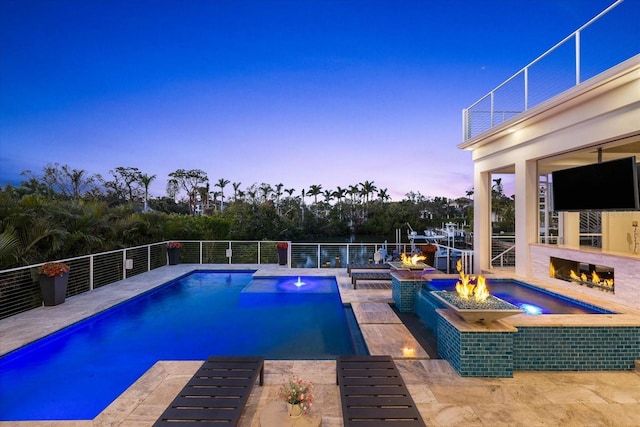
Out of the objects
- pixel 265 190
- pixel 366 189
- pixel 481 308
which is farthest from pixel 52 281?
pixel 366 189

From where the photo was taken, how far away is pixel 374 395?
8.73 ft

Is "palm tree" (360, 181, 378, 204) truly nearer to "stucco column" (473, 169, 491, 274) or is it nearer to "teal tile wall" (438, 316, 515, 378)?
"stucco column" (473, 169, 491, 274)

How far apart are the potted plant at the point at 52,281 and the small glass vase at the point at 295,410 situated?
21.3 feet

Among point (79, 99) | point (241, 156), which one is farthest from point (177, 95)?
point (241, 156)

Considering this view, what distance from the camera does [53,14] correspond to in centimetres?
891

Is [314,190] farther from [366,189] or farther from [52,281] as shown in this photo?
[52,281]

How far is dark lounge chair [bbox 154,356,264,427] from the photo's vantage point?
7.79 ft

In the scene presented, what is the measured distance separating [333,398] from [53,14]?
1205 cm

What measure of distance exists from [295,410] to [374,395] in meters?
0.72

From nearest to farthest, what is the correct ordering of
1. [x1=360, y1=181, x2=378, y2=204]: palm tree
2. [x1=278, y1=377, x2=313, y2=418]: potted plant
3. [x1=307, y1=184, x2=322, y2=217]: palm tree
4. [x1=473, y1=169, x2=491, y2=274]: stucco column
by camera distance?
[x1=278, y1=377, x2=313, y2=418]: potted plant, [x1=473, y1=169, x2=491, y2=274]: stucco column, [x1=307, y1=184, x2=322, y2=217]: palm tree, [x1=360, y1=181, x2=378, y2=204]: palm tree

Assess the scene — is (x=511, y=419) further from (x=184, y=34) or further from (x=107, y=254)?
(x=184, y=34)

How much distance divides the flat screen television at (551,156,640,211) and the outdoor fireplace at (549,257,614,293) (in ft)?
3.57

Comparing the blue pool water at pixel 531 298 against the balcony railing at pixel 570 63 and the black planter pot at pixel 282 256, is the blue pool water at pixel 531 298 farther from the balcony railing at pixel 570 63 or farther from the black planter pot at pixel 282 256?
the black planter pot at pixel 282 256

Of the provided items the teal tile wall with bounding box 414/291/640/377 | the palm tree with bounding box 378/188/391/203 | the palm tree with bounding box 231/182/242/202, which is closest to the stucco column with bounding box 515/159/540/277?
the teal tile wall with bounding box 414/291/640/377
